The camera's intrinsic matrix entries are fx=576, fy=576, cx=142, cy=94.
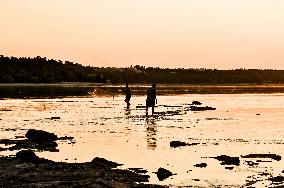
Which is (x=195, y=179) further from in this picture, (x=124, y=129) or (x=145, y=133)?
(x=124, y=129)

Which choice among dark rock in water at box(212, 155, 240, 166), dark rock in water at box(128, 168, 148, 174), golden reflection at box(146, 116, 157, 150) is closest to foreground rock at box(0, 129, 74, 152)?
golden reflection at box(146, 116, 157, 150)

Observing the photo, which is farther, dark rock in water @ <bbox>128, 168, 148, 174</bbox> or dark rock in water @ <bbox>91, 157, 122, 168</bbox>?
dark rock in water @ <bbox>91, 157, 122, 168</bbox>

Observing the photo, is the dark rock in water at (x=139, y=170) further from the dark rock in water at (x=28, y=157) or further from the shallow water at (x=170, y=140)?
the dark rock in water at (x=28, y=157)

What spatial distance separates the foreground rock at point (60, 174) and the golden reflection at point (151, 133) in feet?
21.4

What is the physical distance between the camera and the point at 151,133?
32.0 meters

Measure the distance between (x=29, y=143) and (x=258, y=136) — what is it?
40.1 ft

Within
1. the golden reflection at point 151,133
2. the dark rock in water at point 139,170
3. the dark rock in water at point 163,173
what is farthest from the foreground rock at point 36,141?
the dark rock in water at point 163,173

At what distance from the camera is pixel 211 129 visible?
116ft

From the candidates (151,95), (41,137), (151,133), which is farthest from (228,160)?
(151,95)

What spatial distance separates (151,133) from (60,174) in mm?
14853

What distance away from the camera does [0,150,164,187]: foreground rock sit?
15976 mm

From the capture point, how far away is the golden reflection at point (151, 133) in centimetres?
2671

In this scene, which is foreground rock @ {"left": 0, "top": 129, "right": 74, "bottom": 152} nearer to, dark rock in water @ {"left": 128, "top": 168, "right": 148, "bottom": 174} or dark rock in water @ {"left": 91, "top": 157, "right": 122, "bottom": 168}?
dark rock in water @ {"left": 91, "top": 157, "right": 122, "bottom": 168}

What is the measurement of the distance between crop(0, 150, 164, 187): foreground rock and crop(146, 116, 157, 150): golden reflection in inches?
256
